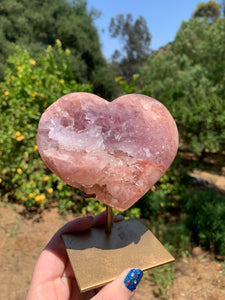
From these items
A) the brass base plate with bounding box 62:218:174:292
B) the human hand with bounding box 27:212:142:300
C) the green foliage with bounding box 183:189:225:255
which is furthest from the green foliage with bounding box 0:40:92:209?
the brass base plate with bounding box 62:218:174:292

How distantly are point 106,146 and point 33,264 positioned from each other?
2166mm

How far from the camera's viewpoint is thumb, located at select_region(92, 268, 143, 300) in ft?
3.80

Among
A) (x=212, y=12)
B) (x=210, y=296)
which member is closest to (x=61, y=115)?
(x=210, y=296)

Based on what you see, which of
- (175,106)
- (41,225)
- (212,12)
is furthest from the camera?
(212,12)

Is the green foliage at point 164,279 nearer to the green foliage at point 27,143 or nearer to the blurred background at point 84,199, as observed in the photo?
the blurred background at point 84,199

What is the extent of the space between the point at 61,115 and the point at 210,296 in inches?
91.6

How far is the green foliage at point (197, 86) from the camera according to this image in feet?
16.8

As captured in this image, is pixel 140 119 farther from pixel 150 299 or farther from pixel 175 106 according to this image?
pixel 175 106

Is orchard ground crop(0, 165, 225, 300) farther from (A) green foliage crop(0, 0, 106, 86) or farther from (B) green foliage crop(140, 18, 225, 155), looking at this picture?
(A) green foliage crop(0, 0, 106, 86)

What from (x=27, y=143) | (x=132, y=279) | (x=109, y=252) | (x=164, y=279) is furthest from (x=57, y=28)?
(x=132, y=279)

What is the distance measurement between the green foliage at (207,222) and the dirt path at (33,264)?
0.53 ft

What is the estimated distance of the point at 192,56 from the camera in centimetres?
1089

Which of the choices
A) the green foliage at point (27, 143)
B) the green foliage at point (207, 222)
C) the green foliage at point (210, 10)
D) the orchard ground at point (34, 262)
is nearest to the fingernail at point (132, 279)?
the orchard ground at point (34, 262)

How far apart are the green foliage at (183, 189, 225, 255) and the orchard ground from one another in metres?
0.15
